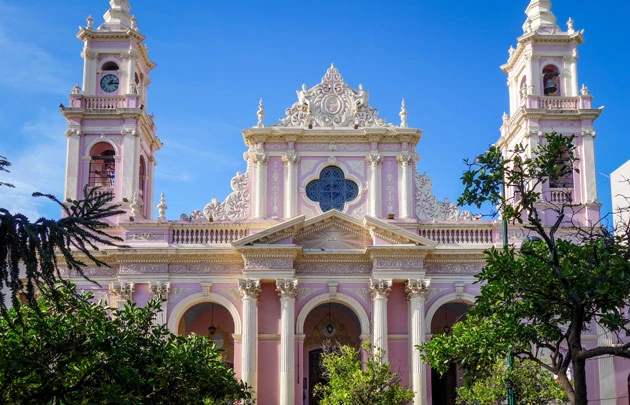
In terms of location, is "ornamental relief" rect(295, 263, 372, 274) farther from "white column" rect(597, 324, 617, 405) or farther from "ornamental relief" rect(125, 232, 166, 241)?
"white column" rect(597, 324, 617, 405)

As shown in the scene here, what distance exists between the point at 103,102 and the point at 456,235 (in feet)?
54.2

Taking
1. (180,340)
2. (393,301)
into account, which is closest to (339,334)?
(393,301)

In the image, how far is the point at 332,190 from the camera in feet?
126

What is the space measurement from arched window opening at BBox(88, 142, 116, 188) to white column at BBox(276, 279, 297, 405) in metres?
9.36

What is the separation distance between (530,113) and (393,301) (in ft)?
33.8

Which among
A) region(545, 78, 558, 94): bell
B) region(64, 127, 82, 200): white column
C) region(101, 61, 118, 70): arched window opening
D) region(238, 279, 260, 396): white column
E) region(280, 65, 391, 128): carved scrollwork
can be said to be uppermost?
region(101, 61, 118, 70): arched window opening

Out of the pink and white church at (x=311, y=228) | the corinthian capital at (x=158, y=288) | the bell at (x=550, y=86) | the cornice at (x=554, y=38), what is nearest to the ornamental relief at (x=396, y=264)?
the pink and white church at (x=311, y=228)

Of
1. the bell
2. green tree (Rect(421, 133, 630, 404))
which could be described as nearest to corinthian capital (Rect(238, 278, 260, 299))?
the bell

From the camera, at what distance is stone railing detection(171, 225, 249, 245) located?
37.3m

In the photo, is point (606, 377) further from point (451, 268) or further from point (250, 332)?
point (250, 332)

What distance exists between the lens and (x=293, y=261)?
36.4 metres

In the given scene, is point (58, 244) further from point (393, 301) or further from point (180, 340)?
point (393, 301)

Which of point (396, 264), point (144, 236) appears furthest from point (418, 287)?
point (144, 236)

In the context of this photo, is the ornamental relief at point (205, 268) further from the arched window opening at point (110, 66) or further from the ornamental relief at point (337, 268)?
the arched window opening at point (110, 66)
